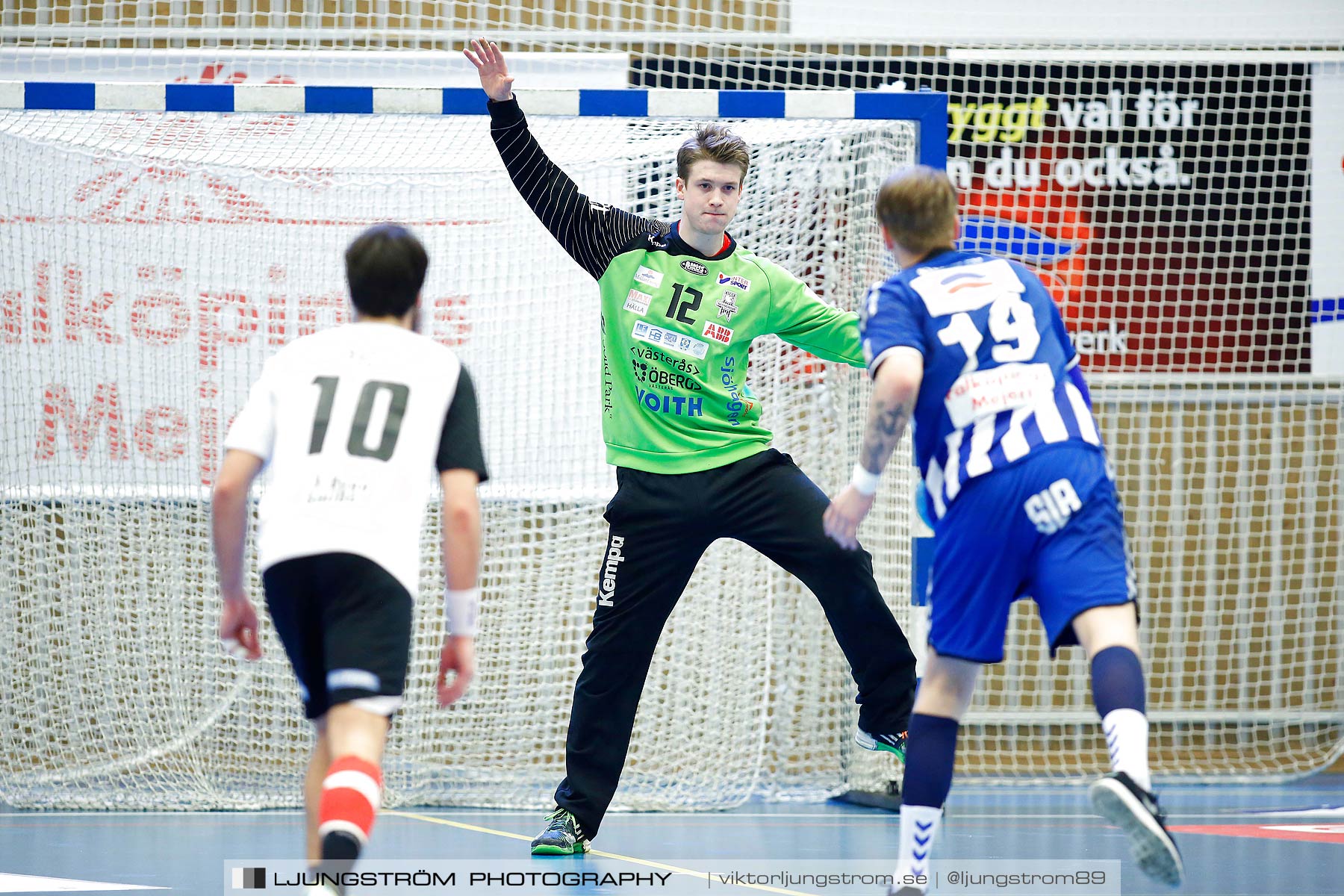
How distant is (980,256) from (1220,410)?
471cm

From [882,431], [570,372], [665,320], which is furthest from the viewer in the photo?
[570,372]

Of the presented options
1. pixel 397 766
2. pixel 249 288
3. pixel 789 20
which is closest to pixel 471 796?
pixel 397 766

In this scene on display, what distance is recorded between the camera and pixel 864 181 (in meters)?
6.01

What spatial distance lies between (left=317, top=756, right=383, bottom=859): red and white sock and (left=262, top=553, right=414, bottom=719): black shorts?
0.11 meters

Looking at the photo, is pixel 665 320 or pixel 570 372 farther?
pixel 570 372

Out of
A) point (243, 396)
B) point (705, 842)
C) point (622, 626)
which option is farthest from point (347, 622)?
point (243, 396)

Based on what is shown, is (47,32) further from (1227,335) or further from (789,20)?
(1227,335)

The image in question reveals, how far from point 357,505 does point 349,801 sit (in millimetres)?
531

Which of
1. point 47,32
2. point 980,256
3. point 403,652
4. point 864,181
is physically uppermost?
point 47,32

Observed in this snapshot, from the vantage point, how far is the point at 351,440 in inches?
106

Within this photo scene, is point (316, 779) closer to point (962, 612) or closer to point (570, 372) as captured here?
point (962, 612)

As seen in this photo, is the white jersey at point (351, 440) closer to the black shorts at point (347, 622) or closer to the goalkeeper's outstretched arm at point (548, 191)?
the black shorts at point (347, 622)

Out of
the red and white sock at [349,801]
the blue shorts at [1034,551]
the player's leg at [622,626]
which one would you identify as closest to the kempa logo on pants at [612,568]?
the player's leg at [622,626]

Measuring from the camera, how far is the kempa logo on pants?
4191 mm
